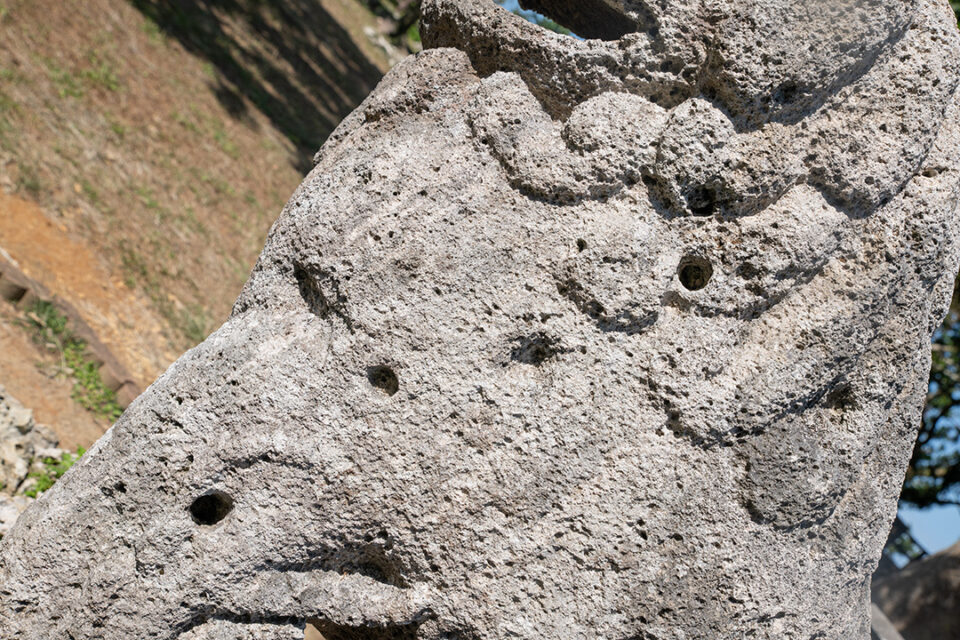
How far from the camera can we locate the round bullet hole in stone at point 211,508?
6.98ft

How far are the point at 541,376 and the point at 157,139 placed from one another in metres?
6.27

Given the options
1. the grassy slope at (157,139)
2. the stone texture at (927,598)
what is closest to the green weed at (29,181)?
→ the grassy slope at (157,139)

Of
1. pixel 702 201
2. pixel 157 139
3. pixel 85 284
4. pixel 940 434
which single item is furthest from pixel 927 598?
pixel 157 139

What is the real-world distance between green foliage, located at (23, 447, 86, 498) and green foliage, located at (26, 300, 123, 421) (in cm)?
83

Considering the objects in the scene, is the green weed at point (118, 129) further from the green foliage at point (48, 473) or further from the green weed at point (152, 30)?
the green foliage at point (48, 473)

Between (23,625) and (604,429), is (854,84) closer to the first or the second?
(604,429)

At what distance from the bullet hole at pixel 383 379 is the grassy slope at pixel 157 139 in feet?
13.3

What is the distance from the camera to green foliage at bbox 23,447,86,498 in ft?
12.6

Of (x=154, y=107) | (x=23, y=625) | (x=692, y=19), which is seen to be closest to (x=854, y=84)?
(x=692, y=19)

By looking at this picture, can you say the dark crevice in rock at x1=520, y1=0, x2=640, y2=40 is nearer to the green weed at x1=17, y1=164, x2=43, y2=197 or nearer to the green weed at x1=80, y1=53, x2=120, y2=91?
the green weed at x1=17, y1=164, x2=43, y2=197

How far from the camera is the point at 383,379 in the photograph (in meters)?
2.17

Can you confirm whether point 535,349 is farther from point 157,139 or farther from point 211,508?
point 157,139

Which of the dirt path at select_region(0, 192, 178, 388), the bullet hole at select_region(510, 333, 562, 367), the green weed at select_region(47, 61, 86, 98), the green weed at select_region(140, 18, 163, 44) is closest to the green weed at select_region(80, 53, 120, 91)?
the green weed at select_region(47, 61, 86, 98)

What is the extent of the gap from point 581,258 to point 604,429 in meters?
0.42
